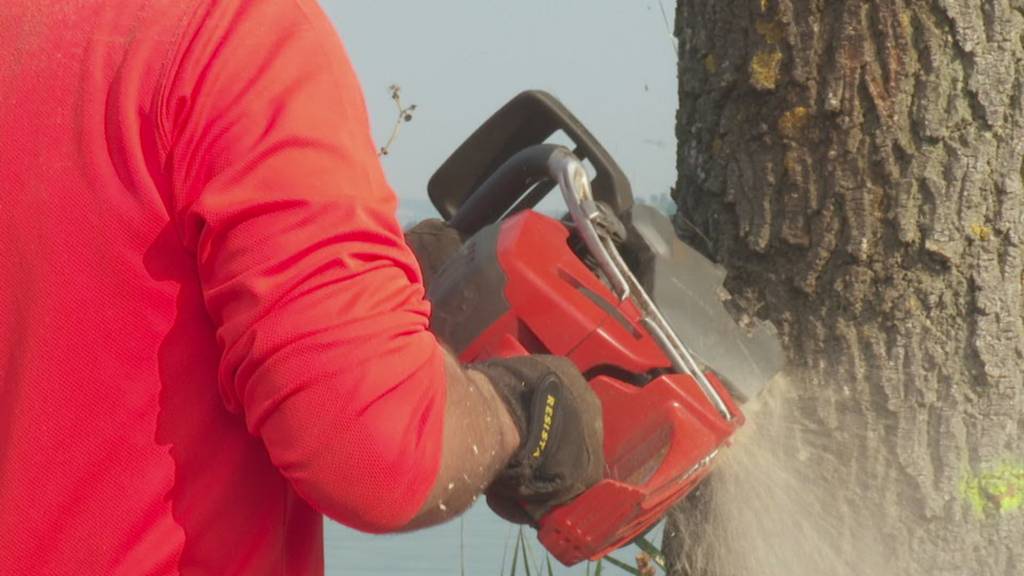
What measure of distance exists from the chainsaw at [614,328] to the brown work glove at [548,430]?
7 centimetres

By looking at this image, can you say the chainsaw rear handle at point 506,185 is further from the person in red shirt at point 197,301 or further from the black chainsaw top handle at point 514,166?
the person in red shirt at point 197,301

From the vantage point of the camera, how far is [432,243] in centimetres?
260

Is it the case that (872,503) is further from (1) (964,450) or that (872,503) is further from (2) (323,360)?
(2) (323,360)

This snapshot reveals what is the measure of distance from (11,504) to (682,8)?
5.44 ft

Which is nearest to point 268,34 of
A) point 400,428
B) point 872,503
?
point 400,428

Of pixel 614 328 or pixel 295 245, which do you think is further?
pixel 614 328

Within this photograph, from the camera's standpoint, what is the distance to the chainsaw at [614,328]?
2176mm

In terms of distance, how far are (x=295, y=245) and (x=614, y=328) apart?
2.84ft

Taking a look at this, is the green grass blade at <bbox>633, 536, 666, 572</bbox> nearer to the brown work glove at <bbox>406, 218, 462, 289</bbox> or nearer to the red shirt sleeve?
the brown work glove at <bbox>406, 218, 462, 289</bbox>

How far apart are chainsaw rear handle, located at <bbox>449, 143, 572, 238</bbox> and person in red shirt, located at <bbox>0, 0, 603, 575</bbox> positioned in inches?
29.8

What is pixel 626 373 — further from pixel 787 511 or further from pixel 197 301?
pixel 197 301

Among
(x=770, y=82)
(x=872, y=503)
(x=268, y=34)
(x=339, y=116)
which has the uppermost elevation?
(x=268, y=34)

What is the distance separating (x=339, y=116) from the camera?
5.19 feet

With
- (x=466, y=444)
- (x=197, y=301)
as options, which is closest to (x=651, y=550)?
(x=466, y=444)
